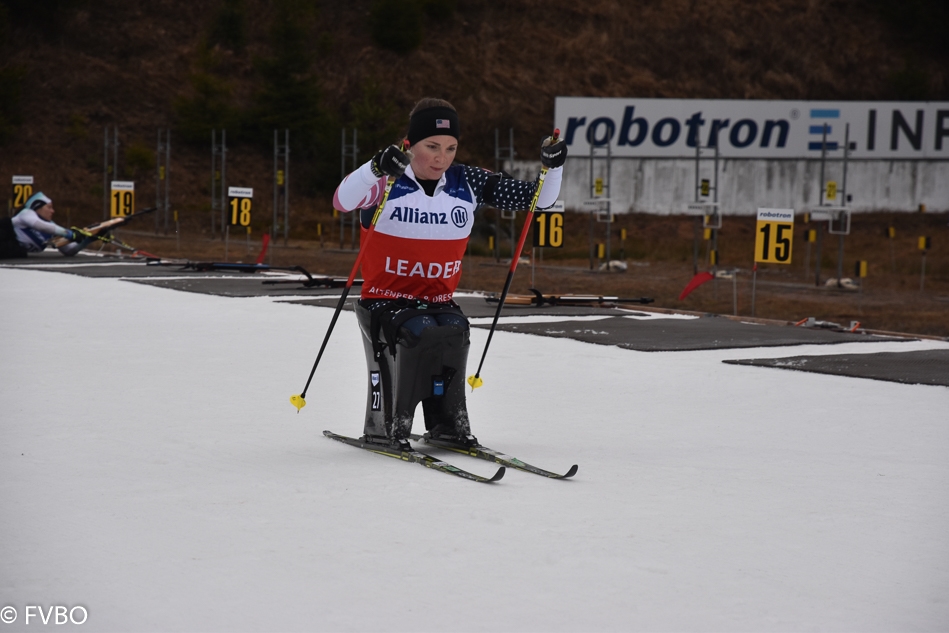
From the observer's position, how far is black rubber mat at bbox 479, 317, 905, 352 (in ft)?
30.6

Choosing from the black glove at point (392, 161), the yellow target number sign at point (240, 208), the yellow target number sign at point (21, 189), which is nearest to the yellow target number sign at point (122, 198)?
the yellow target number sign at point (21, 189)

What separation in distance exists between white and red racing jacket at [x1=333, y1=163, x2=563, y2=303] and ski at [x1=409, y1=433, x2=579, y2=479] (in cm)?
61

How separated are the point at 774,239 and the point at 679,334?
4.05m

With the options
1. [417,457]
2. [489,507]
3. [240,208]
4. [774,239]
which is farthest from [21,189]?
[489,507]

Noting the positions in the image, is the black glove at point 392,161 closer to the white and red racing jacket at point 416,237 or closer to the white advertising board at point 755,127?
the white and red racing jacket at point 416,237

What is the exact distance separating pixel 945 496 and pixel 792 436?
1.23 metres

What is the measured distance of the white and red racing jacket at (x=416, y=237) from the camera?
5.21 meters

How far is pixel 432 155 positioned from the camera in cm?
525

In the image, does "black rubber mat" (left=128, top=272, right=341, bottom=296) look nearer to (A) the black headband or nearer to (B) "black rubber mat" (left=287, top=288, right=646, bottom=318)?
(B) "black rubber mat" (left=287, top=288, right=646, bottom=318)

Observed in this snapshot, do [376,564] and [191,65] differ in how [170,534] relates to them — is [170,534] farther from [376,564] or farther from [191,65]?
[191,65]

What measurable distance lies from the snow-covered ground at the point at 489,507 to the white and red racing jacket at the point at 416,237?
730 millimetres

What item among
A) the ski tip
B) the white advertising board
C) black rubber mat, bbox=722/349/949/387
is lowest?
the ski tip

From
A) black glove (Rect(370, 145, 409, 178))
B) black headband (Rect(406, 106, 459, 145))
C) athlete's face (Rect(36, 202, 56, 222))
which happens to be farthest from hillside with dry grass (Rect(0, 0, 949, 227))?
black glove (Rect(370, 145, 409, 178))

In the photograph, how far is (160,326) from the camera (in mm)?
10102
